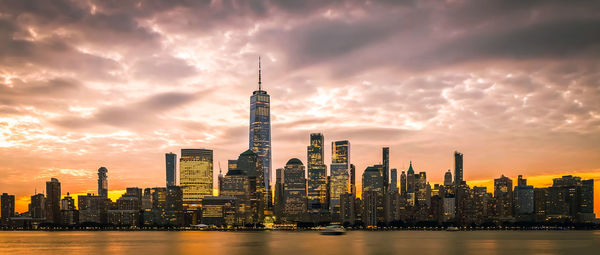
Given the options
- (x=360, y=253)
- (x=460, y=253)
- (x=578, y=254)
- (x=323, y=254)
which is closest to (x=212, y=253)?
(x=323, y=254)

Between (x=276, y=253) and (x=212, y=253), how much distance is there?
17.1 m

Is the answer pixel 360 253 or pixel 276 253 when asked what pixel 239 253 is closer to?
pixel 276 253

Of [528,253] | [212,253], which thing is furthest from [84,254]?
[528,253]

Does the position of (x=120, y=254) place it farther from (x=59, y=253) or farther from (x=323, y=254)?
(x=323, y=254)

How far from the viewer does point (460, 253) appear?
148500mm

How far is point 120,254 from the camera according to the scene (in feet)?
477

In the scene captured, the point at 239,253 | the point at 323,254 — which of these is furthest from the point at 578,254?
the point at 239,253

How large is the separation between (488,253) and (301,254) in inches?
1940

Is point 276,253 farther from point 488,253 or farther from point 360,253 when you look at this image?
point 488,253

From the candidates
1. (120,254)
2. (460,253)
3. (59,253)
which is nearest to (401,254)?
(460,253)

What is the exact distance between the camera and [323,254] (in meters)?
144

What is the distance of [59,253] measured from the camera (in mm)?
152625

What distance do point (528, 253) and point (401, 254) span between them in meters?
35.0

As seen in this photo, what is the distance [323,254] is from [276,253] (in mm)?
12328
